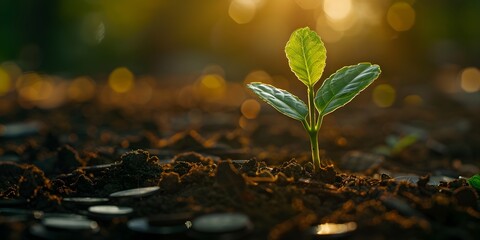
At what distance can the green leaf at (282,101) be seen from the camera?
257 cm

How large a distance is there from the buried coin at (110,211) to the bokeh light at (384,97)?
5.95m

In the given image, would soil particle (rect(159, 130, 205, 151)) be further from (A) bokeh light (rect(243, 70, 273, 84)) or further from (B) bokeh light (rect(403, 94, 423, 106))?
(A) bokeh light (rect(243, 70, 273, 84))

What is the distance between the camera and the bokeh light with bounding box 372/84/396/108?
8.07 metres

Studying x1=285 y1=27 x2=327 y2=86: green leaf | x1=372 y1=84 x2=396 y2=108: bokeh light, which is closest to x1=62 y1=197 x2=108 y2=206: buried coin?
x1=285 y1=27 x2=327 y2=86: green leaf

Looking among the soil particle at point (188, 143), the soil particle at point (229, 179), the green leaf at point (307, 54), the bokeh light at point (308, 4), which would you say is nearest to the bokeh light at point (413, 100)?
the soil particle at point (188, 143)

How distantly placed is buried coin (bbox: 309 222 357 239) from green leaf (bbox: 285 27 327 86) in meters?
0.75

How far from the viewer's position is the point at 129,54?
16.0m

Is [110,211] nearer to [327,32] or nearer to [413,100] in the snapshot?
[413,100]

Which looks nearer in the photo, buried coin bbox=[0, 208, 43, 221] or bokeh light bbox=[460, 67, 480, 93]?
buried coin bbox=[0, 208, 43, 221]

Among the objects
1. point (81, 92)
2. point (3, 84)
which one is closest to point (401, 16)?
point (81, 92)

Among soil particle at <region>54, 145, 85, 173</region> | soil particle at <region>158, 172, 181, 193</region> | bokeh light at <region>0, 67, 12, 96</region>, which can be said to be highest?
bokeh light at <region>0, 67, 12, 96</region>

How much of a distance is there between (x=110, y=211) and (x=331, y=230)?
0.81m

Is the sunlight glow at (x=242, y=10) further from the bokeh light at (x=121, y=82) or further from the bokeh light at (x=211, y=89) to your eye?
the bokeh light at (x=211, y=89)

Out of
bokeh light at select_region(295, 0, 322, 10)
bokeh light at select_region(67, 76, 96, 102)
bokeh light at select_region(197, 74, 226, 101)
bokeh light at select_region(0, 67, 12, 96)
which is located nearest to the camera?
bokeh light at select_region(67, 76, 96, 102)
